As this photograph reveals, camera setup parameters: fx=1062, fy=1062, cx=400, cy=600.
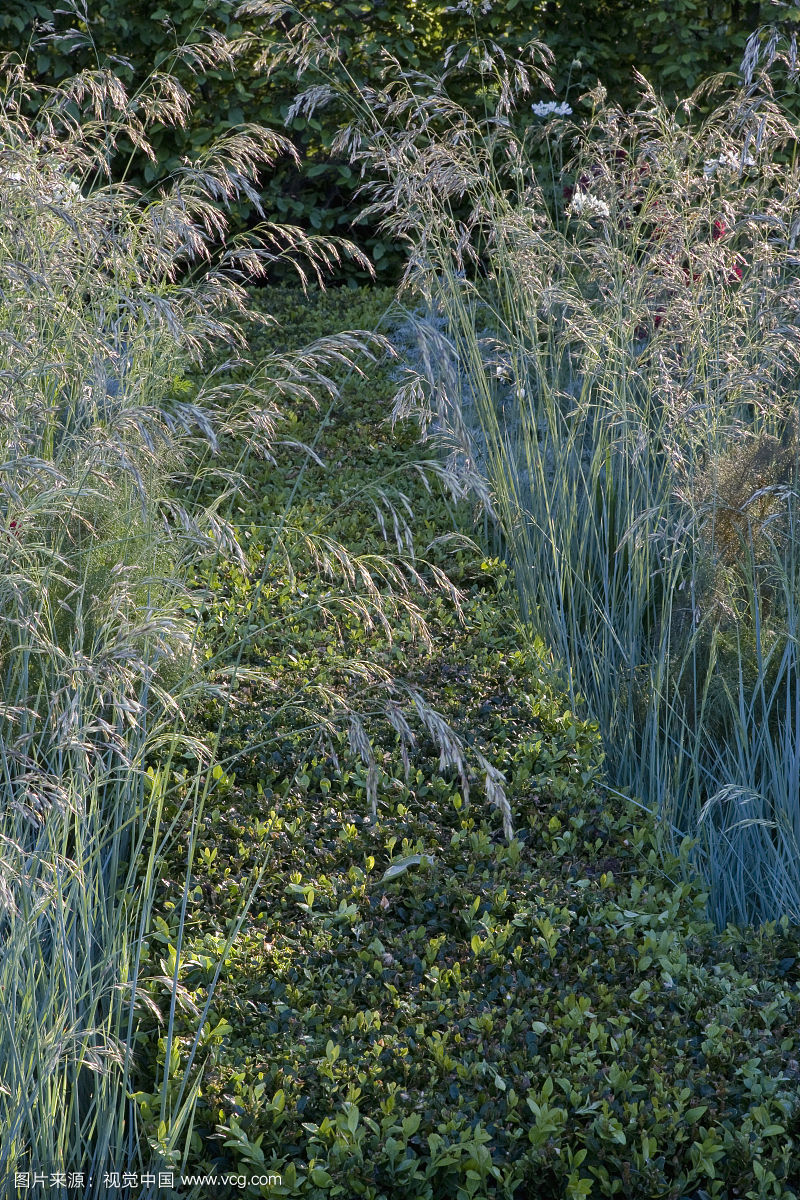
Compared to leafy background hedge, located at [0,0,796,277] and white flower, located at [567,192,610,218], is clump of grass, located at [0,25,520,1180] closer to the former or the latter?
white flower, located at [567,192,610,218]

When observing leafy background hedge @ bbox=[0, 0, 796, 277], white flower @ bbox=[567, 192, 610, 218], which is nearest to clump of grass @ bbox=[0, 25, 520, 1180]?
white flower @ bbox=[567, 192, 610, 218]

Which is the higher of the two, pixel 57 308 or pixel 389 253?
pixel 57 308

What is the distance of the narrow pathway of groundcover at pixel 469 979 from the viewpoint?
1.76 metres

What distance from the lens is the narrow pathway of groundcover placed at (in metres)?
1.76

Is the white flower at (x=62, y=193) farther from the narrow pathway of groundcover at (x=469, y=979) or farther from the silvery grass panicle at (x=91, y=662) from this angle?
the narrow pathway of groundcover at (x=469, y=979)

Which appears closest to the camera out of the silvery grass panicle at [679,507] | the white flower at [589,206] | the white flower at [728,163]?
the silvery grass panicle at [679,507]

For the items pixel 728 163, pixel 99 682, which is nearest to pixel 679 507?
pixel 728 163

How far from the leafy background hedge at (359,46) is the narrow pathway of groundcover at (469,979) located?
4.34m

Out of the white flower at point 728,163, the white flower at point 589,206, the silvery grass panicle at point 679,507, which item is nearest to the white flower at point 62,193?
the silvery grass panicle at point 679,507

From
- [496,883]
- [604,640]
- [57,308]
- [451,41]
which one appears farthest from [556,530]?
[451,41]

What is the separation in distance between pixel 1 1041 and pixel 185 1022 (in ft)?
1.22

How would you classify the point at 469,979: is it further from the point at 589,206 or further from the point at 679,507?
the point at 589,206

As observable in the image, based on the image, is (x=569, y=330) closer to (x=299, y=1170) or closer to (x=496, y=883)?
(x=496, y=883)

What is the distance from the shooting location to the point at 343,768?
2654mm
